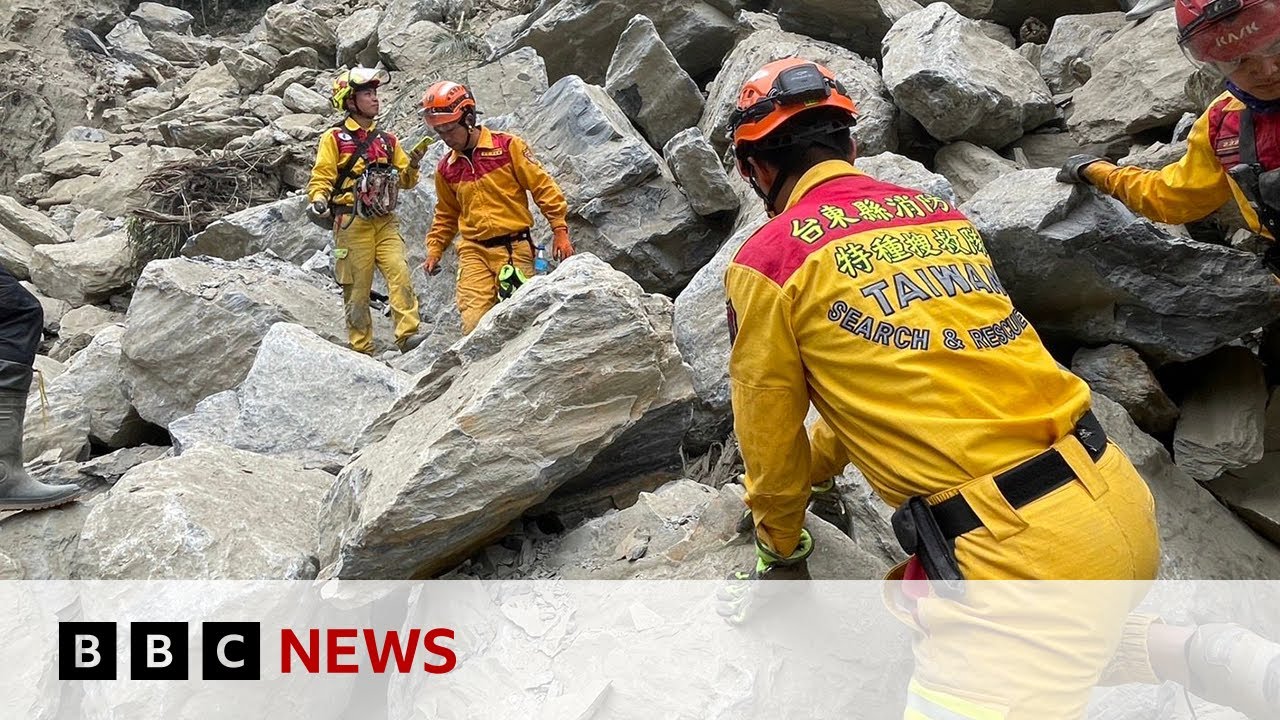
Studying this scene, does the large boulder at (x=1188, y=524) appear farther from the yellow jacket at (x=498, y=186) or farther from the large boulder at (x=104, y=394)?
the large boulder at (x=104, y=394)

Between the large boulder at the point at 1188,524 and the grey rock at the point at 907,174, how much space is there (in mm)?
1577

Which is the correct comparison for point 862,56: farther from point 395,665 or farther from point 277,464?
point 395,665

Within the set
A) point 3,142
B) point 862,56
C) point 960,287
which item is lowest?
point 3,142

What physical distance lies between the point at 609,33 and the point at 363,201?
12.3 ft

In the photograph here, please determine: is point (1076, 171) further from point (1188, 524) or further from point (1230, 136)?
point (1188, 524)

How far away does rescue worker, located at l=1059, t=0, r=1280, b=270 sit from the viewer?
2.63m

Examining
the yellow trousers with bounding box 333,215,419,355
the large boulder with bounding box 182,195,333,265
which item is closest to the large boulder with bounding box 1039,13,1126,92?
the yellow trousers with bounding box 333,215,419,355

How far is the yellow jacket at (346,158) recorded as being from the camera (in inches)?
279

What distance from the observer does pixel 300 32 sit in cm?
1766

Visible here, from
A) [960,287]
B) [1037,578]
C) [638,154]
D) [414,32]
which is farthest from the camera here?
[414,32]

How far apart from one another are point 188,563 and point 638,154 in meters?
4.86

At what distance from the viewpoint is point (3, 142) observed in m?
16.8

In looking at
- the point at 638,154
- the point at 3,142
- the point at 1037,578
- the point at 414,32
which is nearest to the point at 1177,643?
the point at 1037,578

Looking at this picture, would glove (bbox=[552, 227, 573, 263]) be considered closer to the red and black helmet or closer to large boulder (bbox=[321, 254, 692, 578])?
large boulder (bbox=[321, 254, 692, 578])
